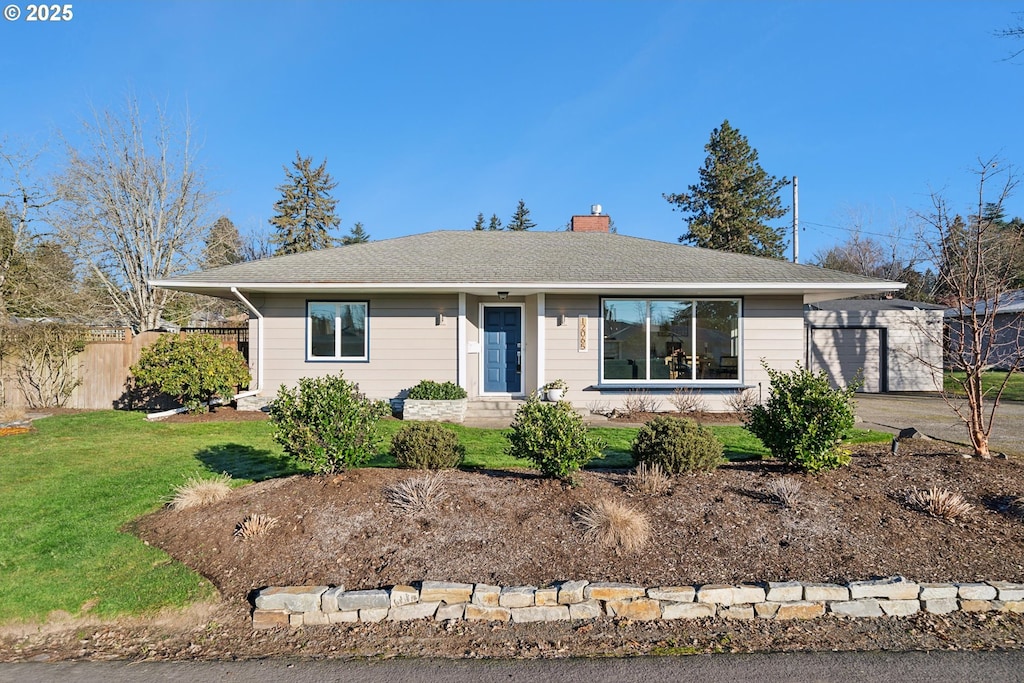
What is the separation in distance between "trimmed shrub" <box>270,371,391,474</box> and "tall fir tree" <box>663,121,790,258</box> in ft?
90.4

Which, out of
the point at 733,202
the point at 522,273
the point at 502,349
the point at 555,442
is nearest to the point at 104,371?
the point at 502,349

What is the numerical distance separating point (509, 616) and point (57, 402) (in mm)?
12493

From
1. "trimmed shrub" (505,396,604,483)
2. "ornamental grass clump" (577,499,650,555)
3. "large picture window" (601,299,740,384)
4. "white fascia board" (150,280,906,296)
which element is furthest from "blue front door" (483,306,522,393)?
"ornamental grass clump" (577,499,650,555)

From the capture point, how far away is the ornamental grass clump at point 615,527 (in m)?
4.10

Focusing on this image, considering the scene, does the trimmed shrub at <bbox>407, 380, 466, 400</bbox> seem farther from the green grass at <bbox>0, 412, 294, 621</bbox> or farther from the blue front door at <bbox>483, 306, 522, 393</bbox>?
the green grass at <bbox>0, 412, 294, 621</bbox>

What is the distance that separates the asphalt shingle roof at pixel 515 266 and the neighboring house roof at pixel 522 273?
0.02 m

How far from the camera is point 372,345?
11.1 m

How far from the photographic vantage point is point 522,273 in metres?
10.9

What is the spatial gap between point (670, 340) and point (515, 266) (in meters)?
3.37

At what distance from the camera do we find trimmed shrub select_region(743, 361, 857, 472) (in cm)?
515

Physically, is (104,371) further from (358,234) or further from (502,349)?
(358,234)

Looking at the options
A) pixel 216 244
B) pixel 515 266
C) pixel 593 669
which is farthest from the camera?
pixel 216 244

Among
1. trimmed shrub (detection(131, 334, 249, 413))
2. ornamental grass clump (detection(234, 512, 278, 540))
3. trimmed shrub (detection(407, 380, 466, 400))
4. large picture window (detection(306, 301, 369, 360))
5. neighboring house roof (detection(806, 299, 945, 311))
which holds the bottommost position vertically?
ornamental grass clump (detection(234, 512, 278, 540))

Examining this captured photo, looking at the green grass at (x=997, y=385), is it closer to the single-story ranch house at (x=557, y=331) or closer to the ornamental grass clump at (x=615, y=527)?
the single-story ranch house at (x=557, y=331)
